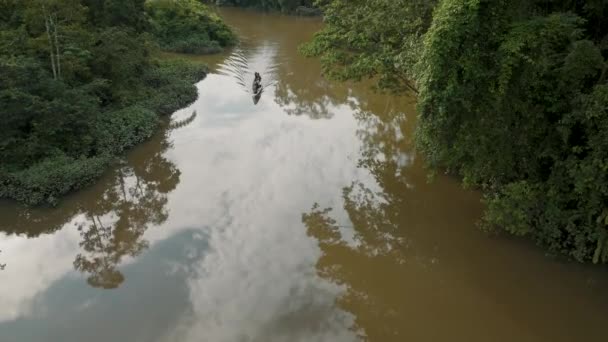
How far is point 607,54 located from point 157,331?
7805mm

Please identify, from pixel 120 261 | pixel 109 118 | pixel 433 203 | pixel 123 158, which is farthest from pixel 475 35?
pixel 109 118

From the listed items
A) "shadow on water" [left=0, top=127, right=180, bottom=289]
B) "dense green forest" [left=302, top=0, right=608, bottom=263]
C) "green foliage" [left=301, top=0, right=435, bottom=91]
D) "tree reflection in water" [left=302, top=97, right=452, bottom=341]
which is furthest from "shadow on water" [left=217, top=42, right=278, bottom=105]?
"dense green forest" [left=302, top=0, right=608, bottom=263]

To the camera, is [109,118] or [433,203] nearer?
[433,203]

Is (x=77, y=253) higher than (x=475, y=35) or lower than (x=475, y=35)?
lower

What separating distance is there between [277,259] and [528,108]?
15.4 feet

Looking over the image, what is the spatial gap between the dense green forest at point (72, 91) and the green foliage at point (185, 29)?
17.8 feet

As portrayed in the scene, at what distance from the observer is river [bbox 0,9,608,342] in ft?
22.5

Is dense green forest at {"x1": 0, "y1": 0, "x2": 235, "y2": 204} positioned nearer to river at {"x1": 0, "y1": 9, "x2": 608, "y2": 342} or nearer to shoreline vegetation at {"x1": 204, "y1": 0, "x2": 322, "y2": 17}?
river at {"x1": 0, "y1": 9, "x2": 608, "y2": 342}

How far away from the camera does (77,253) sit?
8391 millimetres

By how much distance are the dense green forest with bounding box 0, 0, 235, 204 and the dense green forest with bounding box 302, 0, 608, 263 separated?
7.44m

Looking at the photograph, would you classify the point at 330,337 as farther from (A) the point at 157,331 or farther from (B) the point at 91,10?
(B) the point at 91,10

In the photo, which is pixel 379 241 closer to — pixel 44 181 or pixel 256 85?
pixel 44 181

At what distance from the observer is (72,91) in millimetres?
10930

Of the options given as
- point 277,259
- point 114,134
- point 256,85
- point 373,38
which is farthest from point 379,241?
point 256,85
